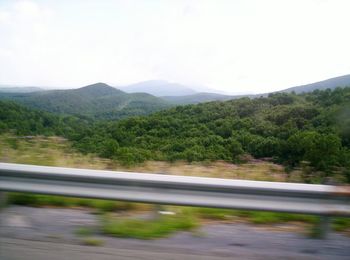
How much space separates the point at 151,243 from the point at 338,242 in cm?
167

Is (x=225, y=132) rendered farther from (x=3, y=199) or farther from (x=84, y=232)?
(x=84, y=232)

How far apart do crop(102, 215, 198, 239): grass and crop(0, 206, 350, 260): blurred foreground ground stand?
0.09 meters

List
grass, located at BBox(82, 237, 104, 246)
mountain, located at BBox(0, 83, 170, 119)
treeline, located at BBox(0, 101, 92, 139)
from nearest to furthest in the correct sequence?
grass, located at BBox(82, 237, 104, 246) < treeline, located at BBox(0, 101, 92, 139) < mountain, located at BBox(0, 83, 170, 119)

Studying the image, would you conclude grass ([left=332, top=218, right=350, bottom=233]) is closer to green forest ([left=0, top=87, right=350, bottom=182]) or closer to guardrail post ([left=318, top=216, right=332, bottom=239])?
guardrail post ([left=318, top=216, right=332, bottom=239])

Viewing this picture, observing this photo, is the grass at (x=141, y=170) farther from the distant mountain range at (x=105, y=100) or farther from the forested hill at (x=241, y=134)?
the distant mountain range at (x=105, y=100)

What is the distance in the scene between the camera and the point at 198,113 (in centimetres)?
3275

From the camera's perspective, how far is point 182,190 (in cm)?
361

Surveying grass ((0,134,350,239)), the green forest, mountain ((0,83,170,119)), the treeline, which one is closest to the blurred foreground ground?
grass ((0,134,350,239))

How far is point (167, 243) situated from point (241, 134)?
1560 centimetres

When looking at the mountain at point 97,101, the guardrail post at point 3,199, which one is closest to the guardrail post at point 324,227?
the guardrail post at point 3,199

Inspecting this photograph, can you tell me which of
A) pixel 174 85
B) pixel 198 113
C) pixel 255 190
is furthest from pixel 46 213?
pixel 174 85

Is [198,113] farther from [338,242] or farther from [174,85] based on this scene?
[174,85]

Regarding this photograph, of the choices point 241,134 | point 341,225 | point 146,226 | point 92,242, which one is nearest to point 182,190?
point 146,226

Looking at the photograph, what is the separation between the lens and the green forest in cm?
739
